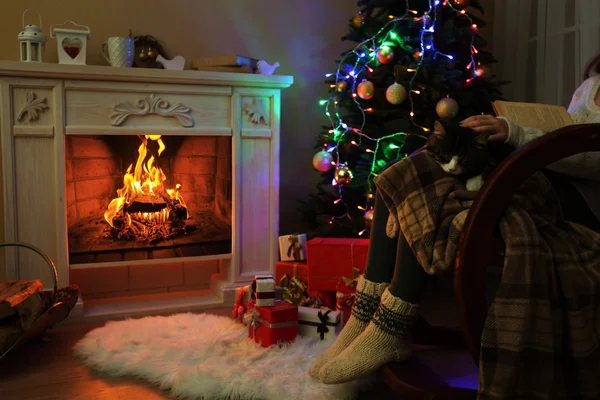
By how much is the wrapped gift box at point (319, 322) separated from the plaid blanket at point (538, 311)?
850 mm

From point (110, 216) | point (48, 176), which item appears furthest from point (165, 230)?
point (48, 176)

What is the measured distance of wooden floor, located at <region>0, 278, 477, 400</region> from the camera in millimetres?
1716

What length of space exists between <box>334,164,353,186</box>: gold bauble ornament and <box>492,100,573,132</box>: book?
108 centimetres

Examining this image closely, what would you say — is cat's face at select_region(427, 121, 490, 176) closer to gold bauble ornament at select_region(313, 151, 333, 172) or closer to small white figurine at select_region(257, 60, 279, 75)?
gold bauble ornament at select_region(313, 151, 333, 172)

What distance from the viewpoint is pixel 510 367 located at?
3.87ft

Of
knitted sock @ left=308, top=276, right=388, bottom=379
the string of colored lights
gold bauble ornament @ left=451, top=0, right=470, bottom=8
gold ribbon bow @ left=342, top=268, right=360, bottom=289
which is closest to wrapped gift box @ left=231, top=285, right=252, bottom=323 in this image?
gold ribbon bow @ left=342, top=268, right=360, bottom=289

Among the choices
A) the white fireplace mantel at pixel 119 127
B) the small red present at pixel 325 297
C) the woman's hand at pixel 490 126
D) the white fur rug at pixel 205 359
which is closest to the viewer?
the woman's hand at pixel 490 126

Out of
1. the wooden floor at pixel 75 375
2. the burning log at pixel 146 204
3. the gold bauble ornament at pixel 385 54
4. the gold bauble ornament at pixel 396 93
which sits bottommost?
the wooden floor at pixel 75 375

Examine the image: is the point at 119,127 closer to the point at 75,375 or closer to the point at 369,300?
the point at 75,375

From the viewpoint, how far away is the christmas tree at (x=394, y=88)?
263 centimetres

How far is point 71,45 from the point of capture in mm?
2443

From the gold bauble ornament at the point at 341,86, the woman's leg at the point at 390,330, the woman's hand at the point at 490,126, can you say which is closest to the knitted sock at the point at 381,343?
the woman's leg at the point at 390,330

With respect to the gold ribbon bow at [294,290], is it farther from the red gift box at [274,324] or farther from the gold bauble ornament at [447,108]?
the gold bauble ornament at [447,108]

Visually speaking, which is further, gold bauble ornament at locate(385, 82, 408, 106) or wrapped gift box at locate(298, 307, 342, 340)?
gold bauble ornament at locate(385, 82, 408, 106)
